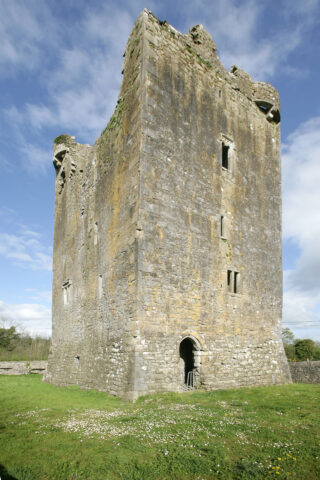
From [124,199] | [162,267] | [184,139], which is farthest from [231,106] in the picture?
[162,267]

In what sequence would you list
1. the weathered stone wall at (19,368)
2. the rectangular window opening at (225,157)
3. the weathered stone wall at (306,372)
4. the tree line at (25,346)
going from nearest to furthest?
the rectangular window opening at (225,157)
the weathered stone wall at (306,372)
the weathered stone wall at (19,368)
the tree line at (25,346)

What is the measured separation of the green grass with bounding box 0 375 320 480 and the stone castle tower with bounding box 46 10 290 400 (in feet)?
8.10

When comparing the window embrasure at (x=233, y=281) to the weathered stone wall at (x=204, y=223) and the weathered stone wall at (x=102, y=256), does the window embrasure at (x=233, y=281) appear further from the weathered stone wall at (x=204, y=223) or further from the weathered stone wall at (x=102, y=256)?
the weathered stone wall at (x=102, y=256)

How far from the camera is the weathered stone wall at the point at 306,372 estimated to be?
18328mm

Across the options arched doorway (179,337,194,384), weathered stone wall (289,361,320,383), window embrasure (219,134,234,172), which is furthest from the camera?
weathered stone wall (289,361,320,383)

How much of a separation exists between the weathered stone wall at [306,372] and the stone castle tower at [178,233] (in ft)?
8.75

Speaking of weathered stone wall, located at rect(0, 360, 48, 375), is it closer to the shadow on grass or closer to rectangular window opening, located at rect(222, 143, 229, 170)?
rectangular window opening, located at rect(222, 143, 229, 170)

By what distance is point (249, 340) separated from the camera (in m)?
15.2

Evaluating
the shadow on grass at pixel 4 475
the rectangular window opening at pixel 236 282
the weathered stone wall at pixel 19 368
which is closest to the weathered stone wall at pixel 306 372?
the rectangular window opening at pixel 236 282

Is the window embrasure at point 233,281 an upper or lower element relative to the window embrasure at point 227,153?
lower

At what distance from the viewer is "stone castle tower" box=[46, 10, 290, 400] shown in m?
12.0

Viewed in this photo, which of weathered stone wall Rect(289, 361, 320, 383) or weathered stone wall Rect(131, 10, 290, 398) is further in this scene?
weathered stone wall Rect(289, 361, 320, 383)

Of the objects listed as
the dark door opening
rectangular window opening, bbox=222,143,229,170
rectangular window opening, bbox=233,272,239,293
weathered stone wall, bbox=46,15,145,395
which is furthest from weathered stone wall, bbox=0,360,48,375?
rectangular window opening, bbox=222,143,229,170

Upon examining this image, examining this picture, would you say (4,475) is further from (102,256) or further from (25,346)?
(25,346)
